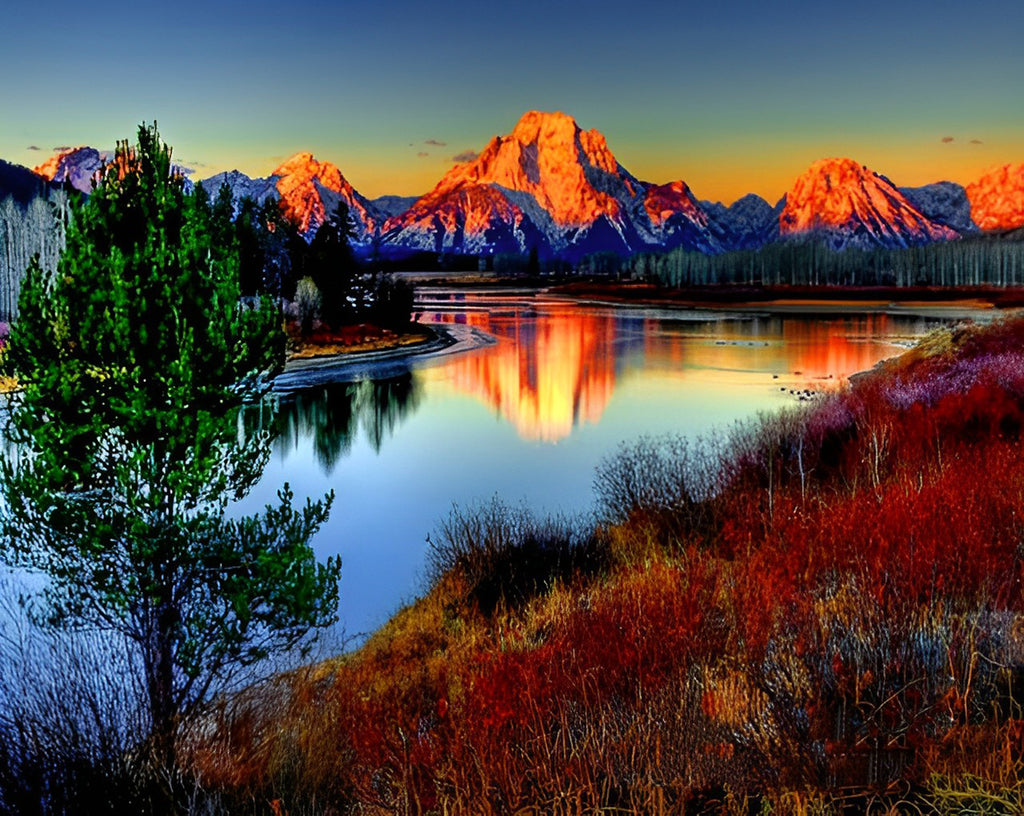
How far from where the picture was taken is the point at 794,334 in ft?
256

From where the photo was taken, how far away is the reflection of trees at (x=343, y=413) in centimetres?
3441

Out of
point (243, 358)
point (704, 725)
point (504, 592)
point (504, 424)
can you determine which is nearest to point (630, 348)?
point (504, 424)

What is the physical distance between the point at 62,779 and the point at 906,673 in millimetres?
7187

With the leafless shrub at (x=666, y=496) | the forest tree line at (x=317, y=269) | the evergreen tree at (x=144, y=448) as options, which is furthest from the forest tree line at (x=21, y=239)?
the evergreen tree at (x=144, y=448)

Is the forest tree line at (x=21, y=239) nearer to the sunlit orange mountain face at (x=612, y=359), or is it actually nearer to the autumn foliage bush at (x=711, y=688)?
the sunlit orange mountain face at (x=612, y=359)

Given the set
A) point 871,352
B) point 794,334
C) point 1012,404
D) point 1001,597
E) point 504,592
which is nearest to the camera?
point 1001,597

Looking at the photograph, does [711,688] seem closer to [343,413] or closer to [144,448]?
[144,448]

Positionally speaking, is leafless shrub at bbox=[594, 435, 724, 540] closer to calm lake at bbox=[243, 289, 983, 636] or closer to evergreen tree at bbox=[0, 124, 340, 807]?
calm lake at bbox=[243, 289, 983, 636]

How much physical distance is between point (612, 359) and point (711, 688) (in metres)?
54.4

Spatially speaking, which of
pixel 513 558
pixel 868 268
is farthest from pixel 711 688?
pixel 868 268

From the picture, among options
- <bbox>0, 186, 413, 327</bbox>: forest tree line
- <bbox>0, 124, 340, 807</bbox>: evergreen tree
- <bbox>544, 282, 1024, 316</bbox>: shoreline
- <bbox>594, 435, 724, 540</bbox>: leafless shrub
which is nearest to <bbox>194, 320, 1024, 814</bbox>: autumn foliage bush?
<bbox>0, 124, 340, 807</bbox>: evergreen tree

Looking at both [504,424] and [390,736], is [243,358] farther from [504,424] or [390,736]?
[504,424]

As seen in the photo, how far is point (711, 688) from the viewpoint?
7426 mm

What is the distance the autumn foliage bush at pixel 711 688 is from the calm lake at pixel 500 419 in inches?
202
